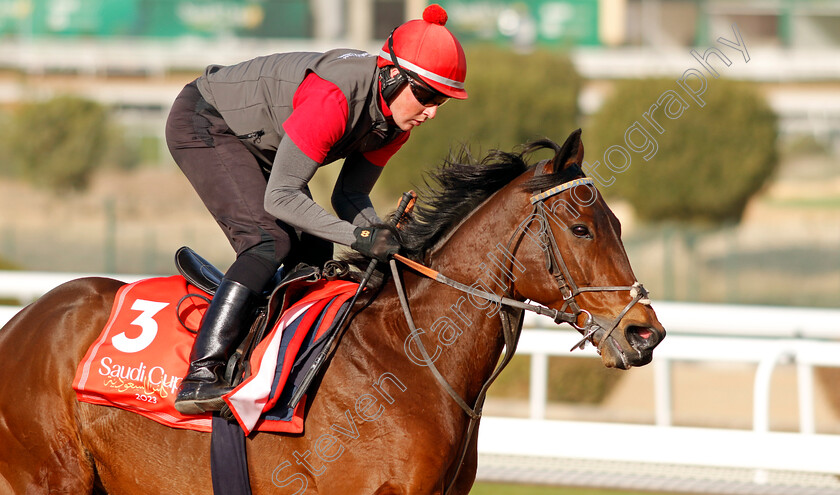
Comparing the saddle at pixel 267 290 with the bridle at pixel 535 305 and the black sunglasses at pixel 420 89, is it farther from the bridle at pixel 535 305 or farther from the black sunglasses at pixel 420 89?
the black sunglasses at pixel 420 89

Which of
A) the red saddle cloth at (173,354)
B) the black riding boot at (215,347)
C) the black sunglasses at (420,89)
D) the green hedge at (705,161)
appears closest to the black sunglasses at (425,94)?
the black sunglasses at (420,89)

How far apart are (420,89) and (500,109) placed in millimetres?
20632

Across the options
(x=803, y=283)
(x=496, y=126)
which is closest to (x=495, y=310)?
(x=803, y=283)

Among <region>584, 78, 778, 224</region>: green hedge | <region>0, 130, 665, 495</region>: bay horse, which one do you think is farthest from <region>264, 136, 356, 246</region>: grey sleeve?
<region>584, 78, 778, 224</region>: green hedge

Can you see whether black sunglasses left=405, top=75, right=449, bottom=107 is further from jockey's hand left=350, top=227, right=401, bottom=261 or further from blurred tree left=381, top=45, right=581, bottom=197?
blurred tree left=381, top=45, right=581, bottom=197

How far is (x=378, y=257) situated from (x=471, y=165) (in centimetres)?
47

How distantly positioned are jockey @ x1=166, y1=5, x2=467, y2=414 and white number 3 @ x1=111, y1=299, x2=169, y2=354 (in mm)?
231

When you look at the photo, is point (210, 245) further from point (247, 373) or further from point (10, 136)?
point (247, 373)

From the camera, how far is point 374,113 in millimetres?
3090

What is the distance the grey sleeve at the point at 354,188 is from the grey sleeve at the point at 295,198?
59cm

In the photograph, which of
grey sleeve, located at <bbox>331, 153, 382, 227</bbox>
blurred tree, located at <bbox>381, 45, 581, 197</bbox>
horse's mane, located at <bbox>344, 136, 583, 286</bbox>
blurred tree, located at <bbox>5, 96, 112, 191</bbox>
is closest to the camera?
horse's mane, located at <bbox>344, 136, 583, 286</bbox>

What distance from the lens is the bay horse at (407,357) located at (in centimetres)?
282

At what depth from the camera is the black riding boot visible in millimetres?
2922

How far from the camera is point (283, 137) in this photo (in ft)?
9.69
